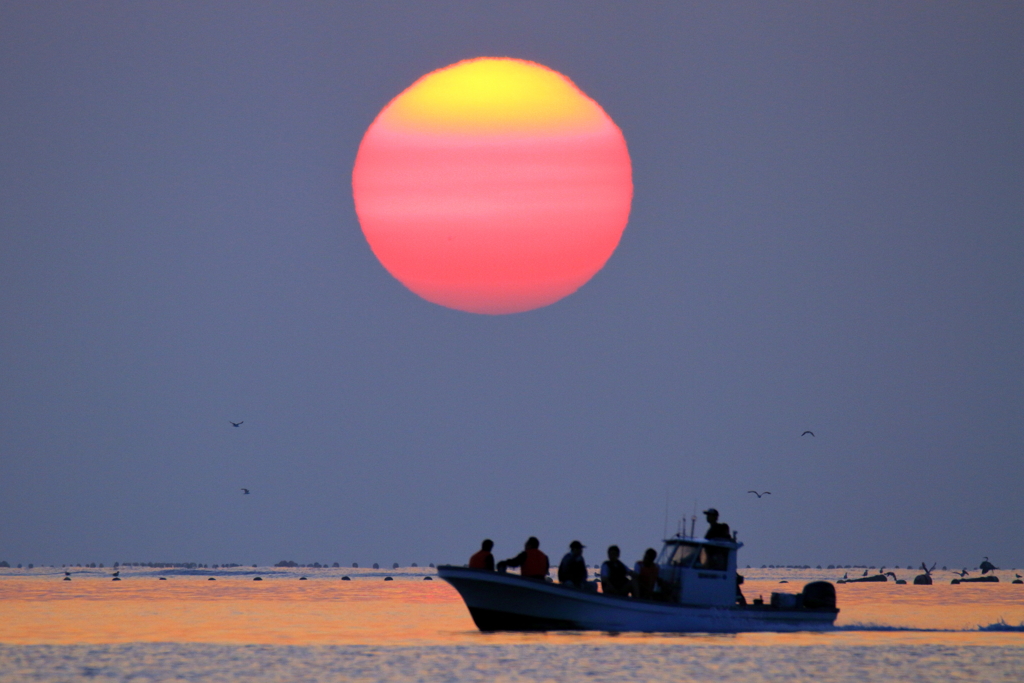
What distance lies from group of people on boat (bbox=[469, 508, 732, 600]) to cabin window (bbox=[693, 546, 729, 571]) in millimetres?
376

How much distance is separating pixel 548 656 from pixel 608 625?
20.2ft

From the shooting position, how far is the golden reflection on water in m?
47.0

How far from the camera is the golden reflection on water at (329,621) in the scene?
154 feet

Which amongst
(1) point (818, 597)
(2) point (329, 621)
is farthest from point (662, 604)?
(2) point (329, 621)

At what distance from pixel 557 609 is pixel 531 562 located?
1.58 m

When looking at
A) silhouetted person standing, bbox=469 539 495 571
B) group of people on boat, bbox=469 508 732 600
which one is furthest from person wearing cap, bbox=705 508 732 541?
silhouetted person standing, bbox=469 539 495 571

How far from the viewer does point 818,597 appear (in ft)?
167

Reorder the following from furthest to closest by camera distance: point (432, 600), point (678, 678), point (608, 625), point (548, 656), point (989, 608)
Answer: point (432, 600) → point (989, 608) → point (608, 625) → point (548, 656) → point (678, 678)

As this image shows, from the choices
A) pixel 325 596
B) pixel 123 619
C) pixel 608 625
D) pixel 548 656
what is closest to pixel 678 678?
pixel 548 656

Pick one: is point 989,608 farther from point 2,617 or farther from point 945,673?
point 2,617

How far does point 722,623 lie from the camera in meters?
48.2

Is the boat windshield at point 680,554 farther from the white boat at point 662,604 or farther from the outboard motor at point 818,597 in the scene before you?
the outboard motor at point 818,597

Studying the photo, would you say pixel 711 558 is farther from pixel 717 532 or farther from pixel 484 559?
pixel 484 559

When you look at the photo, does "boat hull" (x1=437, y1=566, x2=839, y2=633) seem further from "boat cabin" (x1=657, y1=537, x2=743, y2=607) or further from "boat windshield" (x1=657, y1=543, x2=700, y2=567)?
"boat windshield" (x1=657, y1=543, x2=700, y2=567)
